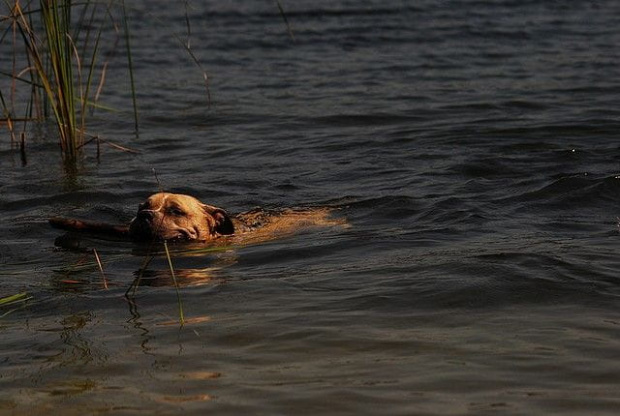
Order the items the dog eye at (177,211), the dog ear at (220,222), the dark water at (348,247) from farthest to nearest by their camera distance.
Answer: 1. the dog ear at (220,222)
2. the dog eye at (177,211)
3. the dark water at (348,247)

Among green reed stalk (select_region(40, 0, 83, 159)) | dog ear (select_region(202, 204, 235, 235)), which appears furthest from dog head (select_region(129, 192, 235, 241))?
green reed stalk (select_region(40, 0, 83, 159))

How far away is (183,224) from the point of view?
8047 mm

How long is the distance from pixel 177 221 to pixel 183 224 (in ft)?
0.19

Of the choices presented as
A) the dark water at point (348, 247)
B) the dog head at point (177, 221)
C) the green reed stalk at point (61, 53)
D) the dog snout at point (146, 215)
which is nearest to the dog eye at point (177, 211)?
the dog head at point (177, 221)

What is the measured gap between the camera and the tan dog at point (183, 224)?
309 inches

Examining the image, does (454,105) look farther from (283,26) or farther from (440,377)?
(440,377)

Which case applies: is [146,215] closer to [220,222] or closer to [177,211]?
[177,211]

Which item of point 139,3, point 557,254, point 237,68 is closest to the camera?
point 557,254

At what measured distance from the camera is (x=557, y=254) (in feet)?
23.0

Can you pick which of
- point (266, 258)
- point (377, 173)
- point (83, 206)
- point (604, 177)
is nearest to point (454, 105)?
point (377, 173)

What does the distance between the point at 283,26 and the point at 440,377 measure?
51.5 feet

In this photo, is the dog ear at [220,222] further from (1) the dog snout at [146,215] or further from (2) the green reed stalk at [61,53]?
(2) the green reed stalk at [61,53]

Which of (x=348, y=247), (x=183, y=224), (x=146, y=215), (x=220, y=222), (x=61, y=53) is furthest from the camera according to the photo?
(x=61, y=53)

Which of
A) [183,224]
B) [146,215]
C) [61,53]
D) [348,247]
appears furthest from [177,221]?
[61,53]
